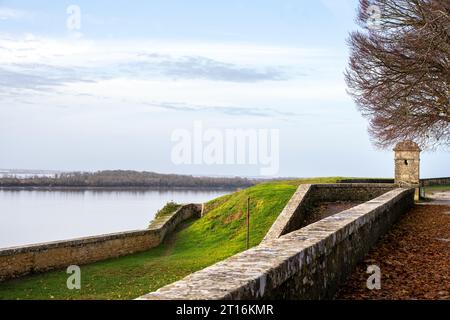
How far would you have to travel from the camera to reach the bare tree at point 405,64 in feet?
59.6

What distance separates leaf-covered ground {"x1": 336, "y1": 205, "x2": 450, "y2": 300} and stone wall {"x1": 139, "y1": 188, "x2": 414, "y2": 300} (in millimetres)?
267

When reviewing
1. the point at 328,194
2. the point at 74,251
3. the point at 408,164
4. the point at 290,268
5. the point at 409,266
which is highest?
the point at 408,164

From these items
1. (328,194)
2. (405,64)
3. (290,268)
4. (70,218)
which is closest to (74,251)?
(328,194)

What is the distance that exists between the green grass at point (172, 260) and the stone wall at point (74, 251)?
42 centimetres

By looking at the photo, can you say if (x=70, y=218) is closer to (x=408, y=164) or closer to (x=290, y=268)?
(x=408, y=164)

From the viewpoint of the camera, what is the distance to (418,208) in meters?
19.9

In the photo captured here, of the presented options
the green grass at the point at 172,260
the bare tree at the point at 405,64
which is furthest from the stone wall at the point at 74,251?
the bare tree at the point at 405,64

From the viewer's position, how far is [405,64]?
1942cm

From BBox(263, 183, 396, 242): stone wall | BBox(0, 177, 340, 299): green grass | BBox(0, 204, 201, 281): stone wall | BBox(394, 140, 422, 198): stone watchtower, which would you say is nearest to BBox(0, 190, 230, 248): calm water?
BBox(0, 177, 340, 299): green grass

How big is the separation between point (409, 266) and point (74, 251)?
1727 centimetres

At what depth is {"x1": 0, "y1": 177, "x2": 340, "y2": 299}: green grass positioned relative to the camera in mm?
18047
